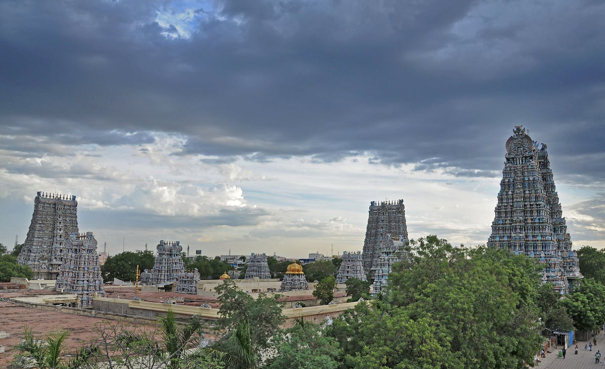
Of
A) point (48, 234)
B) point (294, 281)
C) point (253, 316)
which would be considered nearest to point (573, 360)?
point (253, 316)

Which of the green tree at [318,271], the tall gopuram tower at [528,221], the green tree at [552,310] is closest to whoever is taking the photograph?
the green tree at [552,310]

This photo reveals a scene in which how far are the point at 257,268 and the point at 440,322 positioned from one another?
80228 mm

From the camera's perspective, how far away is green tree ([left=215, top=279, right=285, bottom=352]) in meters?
22.8

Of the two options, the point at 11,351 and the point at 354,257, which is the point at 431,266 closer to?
the point at 11,351

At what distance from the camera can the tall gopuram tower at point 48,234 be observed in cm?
10175

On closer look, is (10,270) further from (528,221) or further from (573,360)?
(573,360)

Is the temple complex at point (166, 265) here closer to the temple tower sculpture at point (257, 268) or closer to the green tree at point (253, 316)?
the temple tower sculpture at point (257, 268)

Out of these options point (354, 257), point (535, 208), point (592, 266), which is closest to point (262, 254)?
point (354, 257)

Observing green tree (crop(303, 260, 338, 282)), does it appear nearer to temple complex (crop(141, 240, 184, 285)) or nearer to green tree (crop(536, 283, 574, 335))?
temple complex (crop(141, 240, 184, 285))

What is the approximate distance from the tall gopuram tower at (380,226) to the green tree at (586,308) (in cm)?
5885

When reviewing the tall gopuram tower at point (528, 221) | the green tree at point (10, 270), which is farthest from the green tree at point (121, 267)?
the tall gopuram tower at point (528, 221)

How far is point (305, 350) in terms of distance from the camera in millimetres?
20453

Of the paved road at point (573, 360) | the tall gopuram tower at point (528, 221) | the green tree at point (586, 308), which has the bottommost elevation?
the paved road at point (573, 360)

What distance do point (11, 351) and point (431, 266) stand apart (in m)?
26.3
